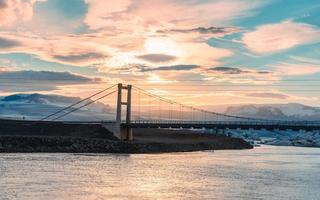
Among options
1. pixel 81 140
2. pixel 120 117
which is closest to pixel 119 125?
pixel 120 117

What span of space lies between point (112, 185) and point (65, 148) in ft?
137

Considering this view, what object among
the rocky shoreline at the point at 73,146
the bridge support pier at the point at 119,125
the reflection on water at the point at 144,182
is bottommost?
the reflection on water at the point at 144,182

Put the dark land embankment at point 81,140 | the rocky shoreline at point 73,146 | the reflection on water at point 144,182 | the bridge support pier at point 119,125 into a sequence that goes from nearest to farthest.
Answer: the reflection on water at point 144,182 < the rocky shoreline at point 73,146 < the dark land embankment at point 81,140 < the bridge support pier at point 119,125

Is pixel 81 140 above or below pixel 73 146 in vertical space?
above

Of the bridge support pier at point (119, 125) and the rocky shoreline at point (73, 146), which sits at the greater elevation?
the bridge support pier at point (119, 125)

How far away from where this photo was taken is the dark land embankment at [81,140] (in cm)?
7894

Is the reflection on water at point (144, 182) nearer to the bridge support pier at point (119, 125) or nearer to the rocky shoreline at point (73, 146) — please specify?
the rocky shoreline at point (73, 146)

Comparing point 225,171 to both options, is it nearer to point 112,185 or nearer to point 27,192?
point 112,185

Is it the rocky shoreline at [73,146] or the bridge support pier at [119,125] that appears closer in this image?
the rocky shoreline at [73,146]

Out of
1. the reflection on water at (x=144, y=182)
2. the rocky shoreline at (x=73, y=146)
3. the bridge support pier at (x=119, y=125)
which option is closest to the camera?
the reflection on water at (x=144, y=182)

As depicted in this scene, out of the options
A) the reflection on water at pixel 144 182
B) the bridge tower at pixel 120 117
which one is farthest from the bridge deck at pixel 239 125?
the reflection on water at pixel 144 182

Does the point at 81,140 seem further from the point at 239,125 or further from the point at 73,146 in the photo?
the point at 239,125

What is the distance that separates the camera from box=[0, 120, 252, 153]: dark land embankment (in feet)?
259

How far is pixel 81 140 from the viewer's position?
3391 inches
